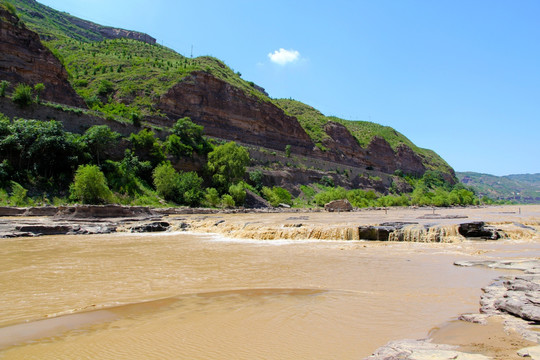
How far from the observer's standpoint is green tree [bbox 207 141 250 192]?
47906 mm

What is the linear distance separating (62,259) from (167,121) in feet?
177

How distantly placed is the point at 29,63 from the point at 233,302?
172 ft

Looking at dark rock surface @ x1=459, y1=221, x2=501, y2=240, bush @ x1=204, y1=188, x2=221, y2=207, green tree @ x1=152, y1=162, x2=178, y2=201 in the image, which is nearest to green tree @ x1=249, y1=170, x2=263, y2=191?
bush @ x1=204, y1=188, x2=221, y2=207

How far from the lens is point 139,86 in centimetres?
6600

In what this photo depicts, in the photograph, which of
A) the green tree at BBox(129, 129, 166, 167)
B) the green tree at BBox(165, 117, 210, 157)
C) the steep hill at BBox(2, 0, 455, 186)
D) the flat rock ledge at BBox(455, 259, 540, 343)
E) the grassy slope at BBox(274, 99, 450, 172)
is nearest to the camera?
the flat rock ledge at BBox(455, 259, 540, 343)

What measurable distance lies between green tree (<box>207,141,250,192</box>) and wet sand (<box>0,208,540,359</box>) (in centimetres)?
3416

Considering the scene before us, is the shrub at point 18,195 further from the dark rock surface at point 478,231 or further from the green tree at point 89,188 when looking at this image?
the dark rock surface at point 478,231

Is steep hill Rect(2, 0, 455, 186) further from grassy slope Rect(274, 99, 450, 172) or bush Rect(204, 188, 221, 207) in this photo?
bush Rect(204, 188, 221, 207)

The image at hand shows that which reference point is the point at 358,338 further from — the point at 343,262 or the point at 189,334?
the point at 343,262

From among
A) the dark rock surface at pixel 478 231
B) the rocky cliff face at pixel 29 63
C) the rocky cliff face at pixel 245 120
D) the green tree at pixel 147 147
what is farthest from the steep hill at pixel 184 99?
the dark rock surface at pixel 478 231

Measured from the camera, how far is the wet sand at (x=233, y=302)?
4.73 m

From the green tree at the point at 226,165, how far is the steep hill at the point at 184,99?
1278 cm

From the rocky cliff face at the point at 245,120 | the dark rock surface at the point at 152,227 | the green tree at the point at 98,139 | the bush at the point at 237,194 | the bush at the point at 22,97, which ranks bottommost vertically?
the dark rock surface at the point at 152,227

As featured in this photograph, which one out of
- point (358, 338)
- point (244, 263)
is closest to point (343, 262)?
point (244, 263)
